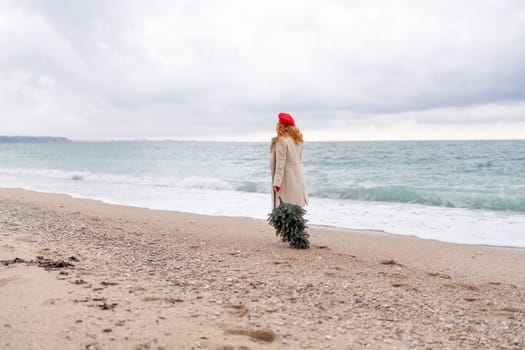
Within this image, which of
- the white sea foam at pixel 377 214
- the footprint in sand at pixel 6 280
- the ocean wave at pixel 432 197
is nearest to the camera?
the footprint in sand at pixel 6 280

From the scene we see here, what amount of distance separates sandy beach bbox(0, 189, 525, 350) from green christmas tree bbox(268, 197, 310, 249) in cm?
20

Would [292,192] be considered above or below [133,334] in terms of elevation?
above

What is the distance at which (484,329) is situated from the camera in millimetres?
3535

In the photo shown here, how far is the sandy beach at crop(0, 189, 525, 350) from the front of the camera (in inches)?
127

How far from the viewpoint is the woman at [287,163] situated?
6520mm

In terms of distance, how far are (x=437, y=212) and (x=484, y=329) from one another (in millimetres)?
9137

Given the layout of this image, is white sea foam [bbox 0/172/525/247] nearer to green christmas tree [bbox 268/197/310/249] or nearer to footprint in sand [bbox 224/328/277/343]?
green christmas tree [bbox 268/197/310/249]

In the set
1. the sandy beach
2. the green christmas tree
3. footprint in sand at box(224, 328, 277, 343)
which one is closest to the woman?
the green christmas tree

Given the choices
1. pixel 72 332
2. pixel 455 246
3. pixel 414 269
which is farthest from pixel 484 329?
pixel 455 246

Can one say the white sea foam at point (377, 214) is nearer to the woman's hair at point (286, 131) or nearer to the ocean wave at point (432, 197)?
the ocean wave at point (432, 197)

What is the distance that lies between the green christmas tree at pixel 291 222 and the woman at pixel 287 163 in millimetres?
171

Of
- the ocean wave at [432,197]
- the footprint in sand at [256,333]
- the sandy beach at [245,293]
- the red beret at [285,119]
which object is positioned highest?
the red beret at [285,119]

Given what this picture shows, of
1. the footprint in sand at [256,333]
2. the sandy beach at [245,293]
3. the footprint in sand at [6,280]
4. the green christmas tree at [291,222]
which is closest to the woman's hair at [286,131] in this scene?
the green christmas tree at [291,222]

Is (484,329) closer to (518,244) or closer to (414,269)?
(414,269)
